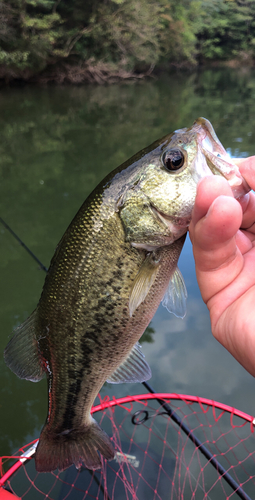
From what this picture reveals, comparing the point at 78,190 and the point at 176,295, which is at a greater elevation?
the point at 176,295

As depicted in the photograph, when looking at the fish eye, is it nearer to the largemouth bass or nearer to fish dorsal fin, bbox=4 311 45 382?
the largemouth bass

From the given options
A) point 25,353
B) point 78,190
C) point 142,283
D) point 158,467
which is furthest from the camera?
point 78,190

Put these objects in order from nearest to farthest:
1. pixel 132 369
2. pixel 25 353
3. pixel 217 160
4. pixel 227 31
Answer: pixel 217 160 < pixel 25 353 < pixel 132 369 < pixel 227 31

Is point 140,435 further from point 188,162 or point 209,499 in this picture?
point 188,162

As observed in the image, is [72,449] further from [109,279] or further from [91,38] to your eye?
[91,38]

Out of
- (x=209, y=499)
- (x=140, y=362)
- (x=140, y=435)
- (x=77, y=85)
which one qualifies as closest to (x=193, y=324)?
(x=140, y=435)

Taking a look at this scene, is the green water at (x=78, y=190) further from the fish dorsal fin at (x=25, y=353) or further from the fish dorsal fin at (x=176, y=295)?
the fish dorsal fin at (x=176, y=295)

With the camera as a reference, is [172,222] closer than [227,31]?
Yes

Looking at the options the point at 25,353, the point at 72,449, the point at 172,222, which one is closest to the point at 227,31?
the point at 172,222
